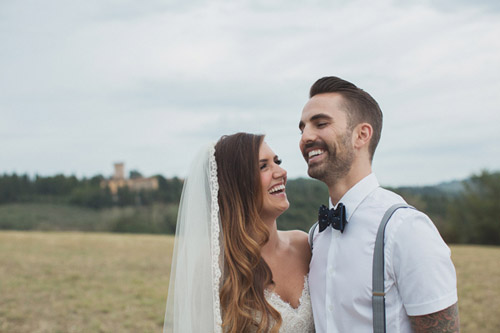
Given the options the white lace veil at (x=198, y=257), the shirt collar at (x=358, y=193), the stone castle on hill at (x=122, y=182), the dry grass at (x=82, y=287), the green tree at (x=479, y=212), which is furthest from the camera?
the stone castle on hill at (x=122, y=182)

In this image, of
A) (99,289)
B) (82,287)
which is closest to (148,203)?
(82,287)

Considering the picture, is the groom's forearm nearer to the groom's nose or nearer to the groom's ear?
the groom's ear

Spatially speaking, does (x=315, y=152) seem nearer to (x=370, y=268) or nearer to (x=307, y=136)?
(x=307, y=136)

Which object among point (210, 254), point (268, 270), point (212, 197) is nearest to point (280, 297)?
point (268, 270)

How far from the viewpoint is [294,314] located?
12.8 feet

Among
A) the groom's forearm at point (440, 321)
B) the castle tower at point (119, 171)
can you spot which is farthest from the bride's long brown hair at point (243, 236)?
the castle tower at point (119, 171)

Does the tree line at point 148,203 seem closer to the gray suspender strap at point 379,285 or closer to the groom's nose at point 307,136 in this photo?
the groom's nose at point 307,136

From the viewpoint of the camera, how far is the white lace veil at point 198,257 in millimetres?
3643

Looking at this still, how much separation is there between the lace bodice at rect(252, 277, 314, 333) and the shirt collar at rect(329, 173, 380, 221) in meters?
1.17

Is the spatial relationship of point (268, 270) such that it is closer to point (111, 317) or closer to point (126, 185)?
point (111, 317)

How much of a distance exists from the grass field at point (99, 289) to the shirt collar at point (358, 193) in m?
6.55

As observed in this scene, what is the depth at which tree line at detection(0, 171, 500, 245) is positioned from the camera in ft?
136

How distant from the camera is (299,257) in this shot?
4266mm

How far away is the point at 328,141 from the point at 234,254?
1.34 metres
